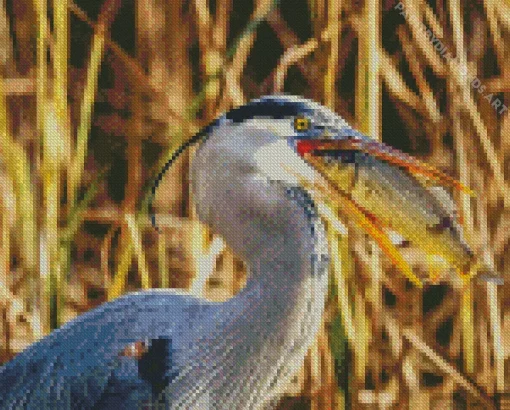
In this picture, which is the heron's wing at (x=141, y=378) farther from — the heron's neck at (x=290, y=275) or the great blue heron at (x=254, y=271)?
the heron's neck at (x=290, y=275)

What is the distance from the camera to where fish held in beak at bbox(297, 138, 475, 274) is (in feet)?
3.82

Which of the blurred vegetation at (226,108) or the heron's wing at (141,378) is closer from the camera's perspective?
the heron's wing at (141,378)

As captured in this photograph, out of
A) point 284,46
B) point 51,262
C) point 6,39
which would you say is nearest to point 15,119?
point 6,39

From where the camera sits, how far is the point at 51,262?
4.68ft

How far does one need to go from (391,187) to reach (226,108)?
1.33 ft

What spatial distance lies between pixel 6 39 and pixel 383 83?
0.59 m

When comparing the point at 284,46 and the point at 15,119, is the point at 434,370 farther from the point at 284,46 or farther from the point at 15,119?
the point at 15,119

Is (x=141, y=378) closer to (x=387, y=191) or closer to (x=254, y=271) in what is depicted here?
(x=254, y=271)

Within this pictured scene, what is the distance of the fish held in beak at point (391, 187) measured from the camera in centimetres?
117

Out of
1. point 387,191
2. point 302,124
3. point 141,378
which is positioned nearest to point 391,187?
point 387,191

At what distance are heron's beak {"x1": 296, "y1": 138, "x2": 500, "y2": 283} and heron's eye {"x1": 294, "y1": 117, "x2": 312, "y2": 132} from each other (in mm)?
15

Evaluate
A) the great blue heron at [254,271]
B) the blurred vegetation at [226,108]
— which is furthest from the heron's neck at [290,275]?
the blurred vegetation at [226,108]

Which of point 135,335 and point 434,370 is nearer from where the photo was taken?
point 135,335

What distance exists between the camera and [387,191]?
1.18 m
